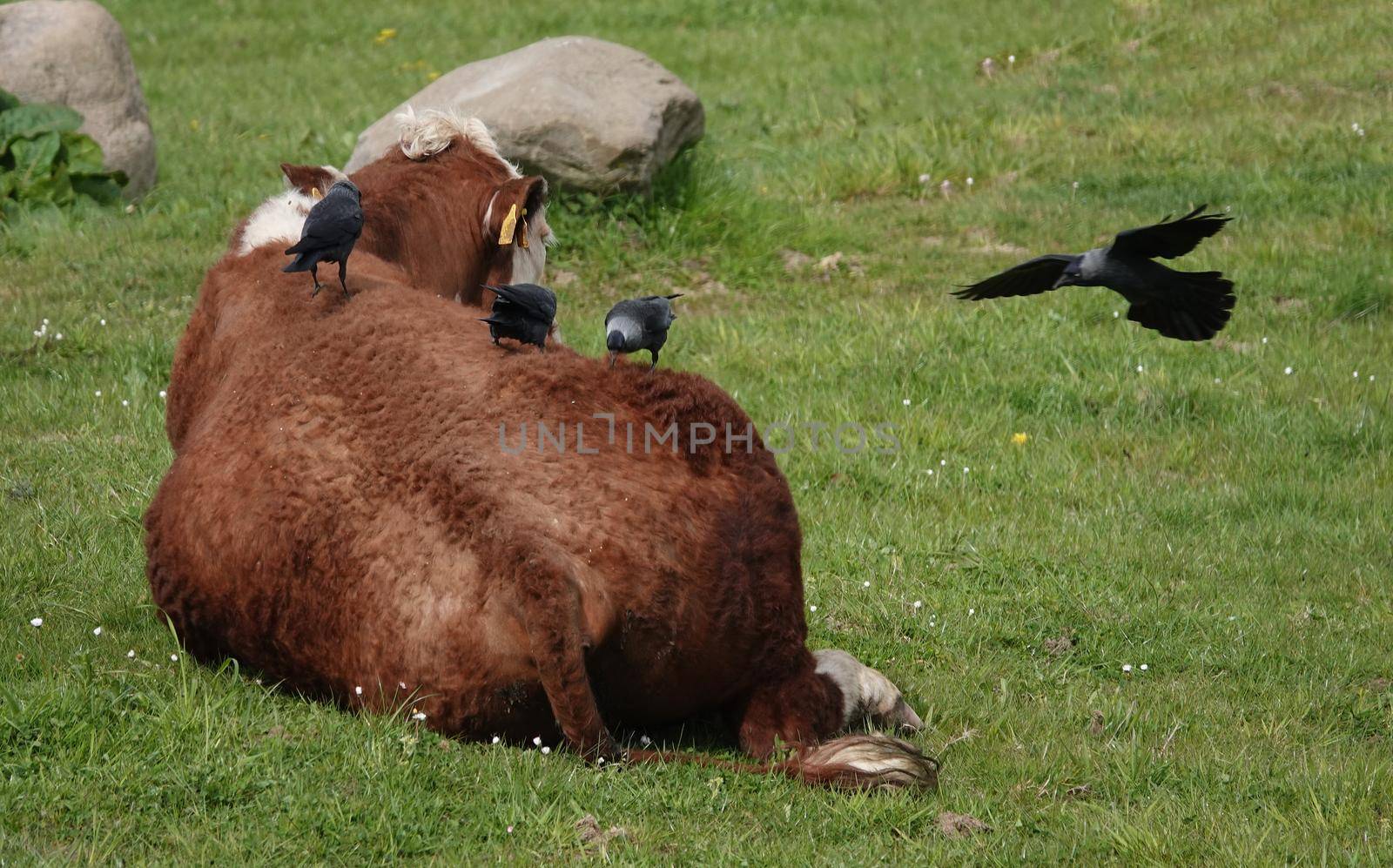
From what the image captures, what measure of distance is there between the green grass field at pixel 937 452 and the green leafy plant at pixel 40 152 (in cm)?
31

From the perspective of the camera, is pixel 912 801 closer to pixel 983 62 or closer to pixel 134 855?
pixel 134 855

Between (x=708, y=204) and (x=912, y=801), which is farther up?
(x=708, y=204)

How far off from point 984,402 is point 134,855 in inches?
216

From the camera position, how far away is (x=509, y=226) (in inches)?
230

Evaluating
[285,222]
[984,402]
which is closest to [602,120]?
[984,402]

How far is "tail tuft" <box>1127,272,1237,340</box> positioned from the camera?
15.7 ft

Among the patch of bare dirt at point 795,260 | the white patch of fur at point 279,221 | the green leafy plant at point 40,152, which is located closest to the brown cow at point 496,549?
the white patch of fur at point 279,221

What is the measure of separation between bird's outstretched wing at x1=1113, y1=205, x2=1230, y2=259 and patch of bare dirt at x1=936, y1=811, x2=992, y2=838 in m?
1.77

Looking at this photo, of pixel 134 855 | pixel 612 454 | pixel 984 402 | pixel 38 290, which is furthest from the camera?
pixel 38 290

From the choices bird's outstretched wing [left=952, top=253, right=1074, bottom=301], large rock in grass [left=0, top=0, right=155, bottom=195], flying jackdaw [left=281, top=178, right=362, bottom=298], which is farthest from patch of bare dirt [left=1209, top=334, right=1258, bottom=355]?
large rock in grass [left=0, top=0, right=155, bottom=195]

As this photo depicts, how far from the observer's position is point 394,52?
677 inches

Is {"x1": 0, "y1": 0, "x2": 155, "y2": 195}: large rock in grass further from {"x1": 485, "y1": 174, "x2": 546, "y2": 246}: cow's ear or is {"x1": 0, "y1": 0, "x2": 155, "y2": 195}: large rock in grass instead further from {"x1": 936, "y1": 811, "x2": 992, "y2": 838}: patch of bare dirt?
{"x1": 936, "y1": 811, "x2": 992, "y2": 838}: patch of bare dirt

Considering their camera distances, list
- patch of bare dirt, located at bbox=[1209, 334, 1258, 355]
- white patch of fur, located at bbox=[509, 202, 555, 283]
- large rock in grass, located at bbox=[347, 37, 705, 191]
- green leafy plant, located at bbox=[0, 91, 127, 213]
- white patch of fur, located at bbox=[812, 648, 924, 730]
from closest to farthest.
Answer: white patch of fur, located at bbox=[812, 648, 924, 730] < white patch of fur, located at bbox=[509, 202, 555, 283] < patch of bare dirt, located at bbox=[1209, 334, 1258, 355] < large rock in grass, located at bbox=[347, 37, 705, 191] < green leafy plant, located at bbox=[0, 91, 127, 213]

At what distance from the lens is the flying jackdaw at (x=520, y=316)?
4645mm
